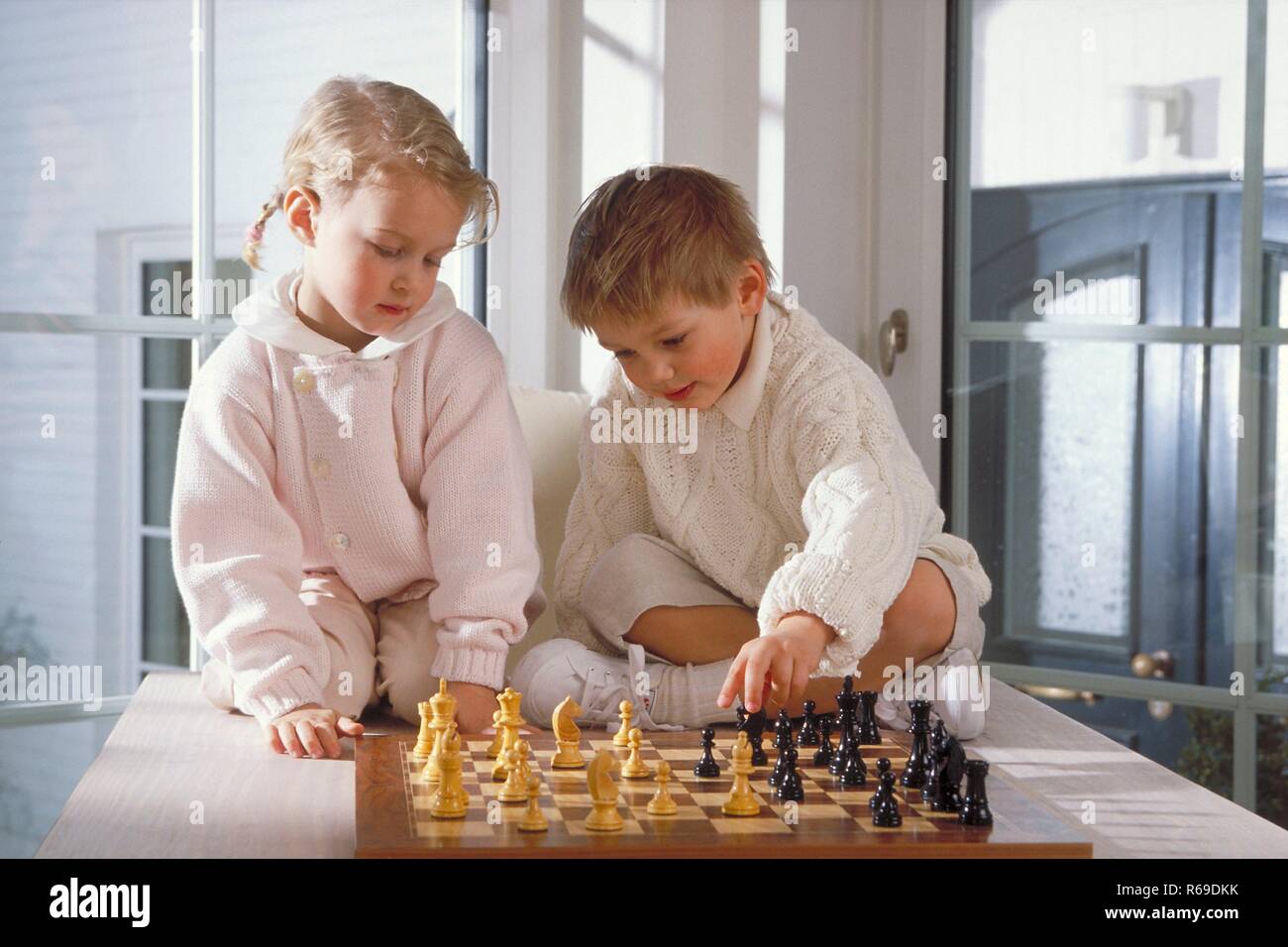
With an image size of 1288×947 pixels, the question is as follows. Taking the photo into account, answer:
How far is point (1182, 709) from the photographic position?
7.59 ft

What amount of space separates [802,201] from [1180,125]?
0.64 m

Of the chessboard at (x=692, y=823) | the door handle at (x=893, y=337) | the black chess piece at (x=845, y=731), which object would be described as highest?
the door handle at (x=893, y=337)

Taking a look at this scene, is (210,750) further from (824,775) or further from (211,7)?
(211,7)

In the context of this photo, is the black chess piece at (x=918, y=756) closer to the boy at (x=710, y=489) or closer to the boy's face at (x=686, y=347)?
the boy at (x=710, y=489)

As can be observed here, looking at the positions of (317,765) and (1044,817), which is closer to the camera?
(1044,817)

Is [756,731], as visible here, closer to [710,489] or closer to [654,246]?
[710,489]

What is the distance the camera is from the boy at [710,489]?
176cm

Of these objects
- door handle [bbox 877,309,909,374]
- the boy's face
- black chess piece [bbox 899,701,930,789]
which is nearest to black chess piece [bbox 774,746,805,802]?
black chess piece [bbox 899,701,930,789]

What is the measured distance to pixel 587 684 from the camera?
1790 millimetres

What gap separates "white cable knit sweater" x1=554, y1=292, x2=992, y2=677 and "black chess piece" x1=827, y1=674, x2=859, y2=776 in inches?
6.7

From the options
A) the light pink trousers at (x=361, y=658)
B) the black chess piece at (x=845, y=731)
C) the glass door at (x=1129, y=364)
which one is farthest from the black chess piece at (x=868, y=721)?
the glass door at (x=1129, y=364)

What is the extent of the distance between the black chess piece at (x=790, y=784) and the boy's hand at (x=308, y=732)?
54 centimetres
